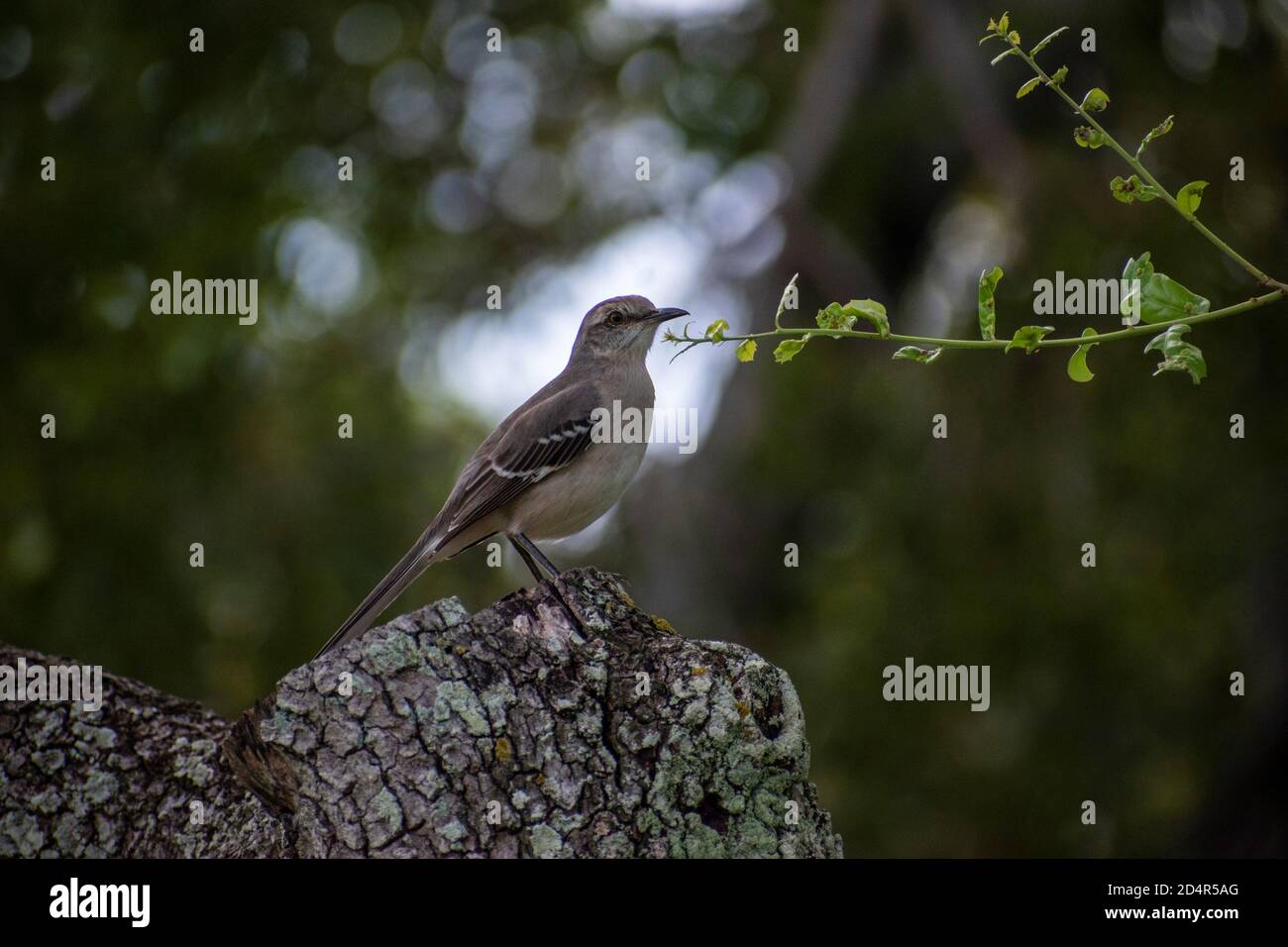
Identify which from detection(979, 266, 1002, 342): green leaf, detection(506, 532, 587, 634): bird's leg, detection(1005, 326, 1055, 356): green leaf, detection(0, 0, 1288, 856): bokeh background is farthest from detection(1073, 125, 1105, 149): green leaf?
detection(0, 0, 1288, 856): bokeh background

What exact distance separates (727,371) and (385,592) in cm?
671

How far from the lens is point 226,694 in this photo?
28.7 feet

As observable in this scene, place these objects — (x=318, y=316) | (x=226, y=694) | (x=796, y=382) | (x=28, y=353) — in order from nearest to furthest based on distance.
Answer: (x=28, y=353) < (x=226, y=694) < (x=796, y=382) < (x=318, y=316)

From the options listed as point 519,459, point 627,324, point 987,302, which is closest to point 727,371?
point 627,324

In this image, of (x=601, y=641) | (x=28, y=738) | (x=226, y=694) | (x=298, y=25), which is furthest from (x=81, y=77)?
(x=601, y=641)

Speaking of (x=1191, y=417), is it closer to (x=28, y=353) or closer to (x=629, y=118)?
(x=629, y=118)

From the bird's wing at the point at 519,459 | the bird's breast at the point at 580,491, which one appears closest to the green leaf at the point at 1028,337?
the bird's breast at the point at 580,491

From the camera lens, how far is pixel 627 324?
753cm

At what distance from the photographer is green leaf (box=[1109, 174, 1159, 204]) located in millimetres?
3148

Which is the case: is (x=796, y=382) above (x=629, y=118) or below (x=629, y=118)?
below

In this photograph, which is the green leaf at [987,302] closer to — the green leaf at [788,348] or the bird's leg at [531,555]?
the green leaf at [788,348]

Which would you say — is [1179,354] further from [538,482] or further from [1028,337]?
[538,482]

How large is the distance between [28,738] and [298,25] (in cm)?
607

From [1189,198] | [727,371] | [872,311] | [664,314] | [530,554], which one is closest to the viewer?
[1189,198]
